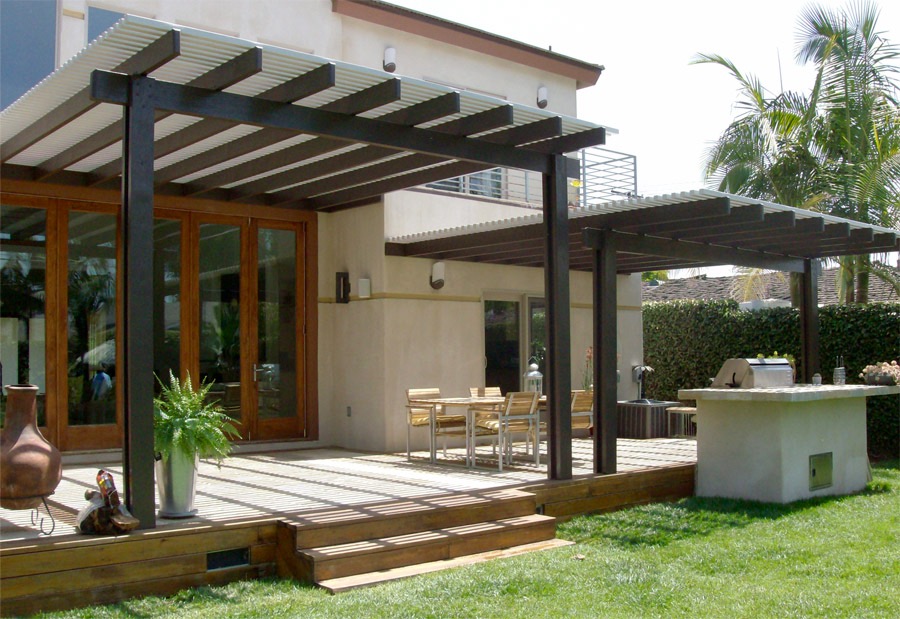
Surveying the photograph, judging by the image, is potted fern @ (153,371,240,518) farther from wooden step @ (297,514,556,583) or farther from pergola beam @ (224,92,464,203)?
pergola beam @ (224,92,464,203)

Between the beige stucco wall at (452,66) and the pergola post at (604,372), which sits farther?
the beige stucco wall at (452,66)

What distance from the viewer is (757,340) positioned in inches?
589

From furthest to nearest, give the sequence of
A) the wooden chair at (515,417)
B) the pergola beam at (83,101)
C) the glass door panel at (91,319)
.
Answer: the glass door panel at (91,319) < the wooden chair at (515,417) < the pergola beam at (83,101)

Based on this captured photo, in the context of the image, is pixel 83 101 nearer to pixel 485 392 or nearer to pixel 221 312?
pixel 221 312

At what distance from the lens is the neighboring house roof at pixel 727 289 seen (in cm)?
2081

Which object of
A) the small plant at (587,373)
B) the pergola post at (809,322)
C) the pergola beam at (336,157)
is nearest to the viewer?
the pergola beam at (336,157)

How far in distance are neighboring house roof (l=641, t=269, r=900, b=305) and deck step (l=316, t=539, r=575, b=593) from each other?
15624 mm

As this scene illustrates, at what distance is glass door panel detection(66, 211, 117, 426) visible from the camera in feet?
32.3

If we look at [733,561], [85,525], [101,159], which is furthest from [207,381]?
[733,561]

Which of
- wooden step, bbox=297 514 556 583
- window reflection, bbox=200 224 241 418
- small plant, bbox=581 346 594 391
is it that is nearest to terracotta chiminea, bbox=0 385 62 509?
wooden step, bbox=297 514 556 583

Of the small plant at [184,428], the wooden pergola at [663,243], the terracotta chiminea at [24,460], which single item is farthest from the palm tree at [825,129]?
the terracotta chiminea at [24,460]

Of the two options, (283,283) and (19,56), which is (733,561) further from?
(19,56)

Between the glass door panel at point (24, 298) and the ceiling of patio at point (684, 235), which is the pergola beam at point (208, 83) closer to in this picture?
the glass door panel at point (24, 298)

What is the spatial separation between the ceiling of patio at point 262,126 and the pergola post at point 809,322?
19.6ft
